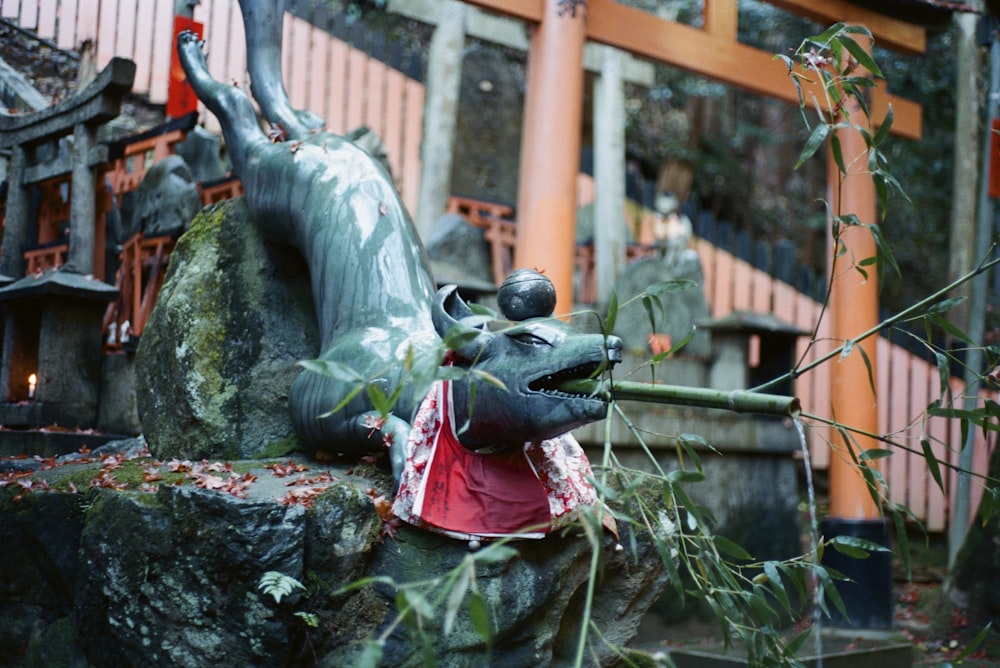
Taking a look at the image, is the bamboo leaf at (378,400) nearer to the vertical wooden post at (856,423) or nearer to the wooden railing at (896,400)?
the vertical wooden post at (856,423)

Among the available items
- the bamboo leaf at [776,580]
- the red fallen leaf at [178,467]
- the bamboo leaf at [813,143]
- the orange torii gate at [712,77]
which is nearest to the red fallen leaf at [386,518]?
the red fallen leaf at [178,467]

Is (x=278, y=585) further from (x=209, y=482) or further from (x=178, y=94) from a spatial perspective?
(x=178, y=94)

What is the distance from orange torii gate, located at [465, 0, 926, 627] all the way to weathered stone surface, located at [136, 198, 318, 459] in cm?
228

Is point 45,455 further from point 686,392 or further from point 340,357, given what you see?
point 686,392

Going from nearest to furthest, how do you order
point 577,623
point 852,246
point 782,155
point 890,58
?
point 577,623 < point 852,246 < point 890,58 < point 782,155

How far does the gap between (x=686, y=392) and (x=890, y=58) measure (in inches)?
476

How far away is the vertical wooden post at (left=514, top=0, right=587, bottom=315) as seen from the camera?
6.27 meters

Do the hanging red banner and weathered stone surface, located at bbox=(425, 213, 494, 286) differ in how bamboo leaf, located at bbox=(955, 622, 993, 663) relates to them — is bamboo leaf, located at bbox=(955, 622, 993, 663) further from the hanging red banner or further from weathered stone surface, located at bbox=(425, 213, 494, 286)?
weathered stone surface, located at bbox=(425, 213, 494, 286)

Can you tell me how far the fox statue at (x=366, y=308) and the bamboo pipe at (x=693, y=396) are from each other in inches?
2.0

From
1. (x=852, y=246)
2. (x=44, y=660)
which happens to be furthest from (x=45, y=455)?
(x=852, y=246)

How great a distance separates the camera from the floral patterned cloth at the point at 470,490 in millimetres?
2863

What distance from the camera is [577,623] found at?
11.5 feet

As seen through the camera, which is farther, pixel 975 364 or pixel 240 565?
pixel 975 364

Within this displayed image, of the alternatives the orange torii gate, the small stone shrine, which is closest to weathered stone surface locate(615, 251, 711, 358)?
the orange torii gate
